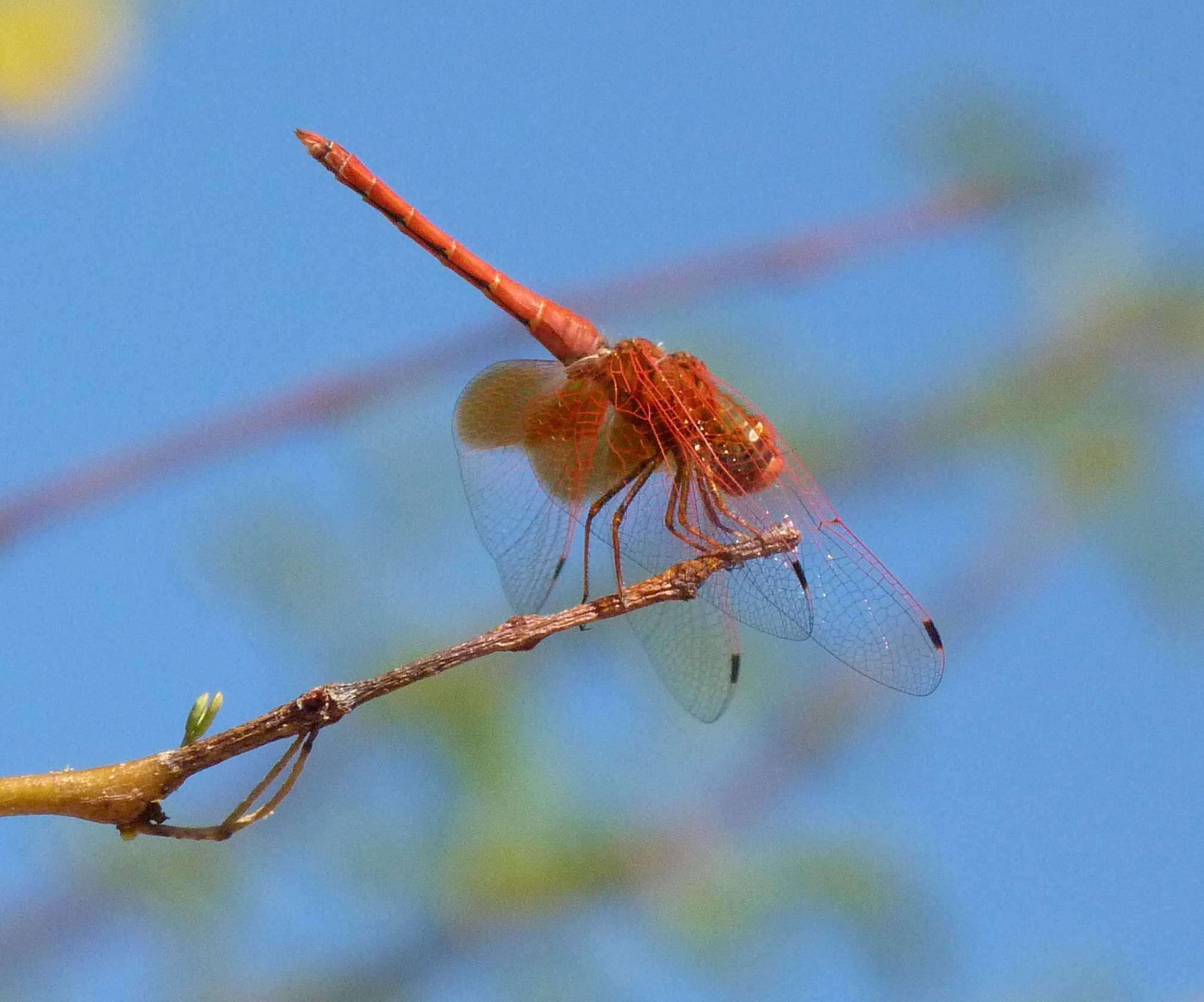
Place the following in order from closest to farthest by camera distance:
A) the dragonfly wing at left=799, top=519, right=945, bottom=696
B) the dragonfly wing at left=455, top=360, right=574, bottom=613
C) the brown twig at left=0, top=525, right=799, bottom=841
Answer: the brown twig at left=0, top=525, right=799, bottom=841
the dragonfly wing at left=799, top=519, right=945, bottom=696
the dragonfly wing at left=455, top=360, right=574, bottom=613

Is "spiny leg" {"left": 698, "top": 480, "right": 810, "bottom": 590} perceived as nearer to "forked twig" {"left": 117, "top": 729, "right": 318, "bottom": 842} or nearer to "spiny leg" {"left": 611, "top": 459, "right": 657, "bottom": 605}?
"spiny leg" {"left": 611, "top": 459, "right": 657, "bottom": 605}

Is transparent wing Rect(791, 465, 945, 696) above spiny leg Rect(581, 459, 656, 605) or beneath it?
beneath

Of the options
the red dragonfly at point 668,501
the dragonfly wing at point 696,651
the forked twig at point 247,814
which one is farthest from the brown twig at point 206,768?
the dragonfly wing at point 696,651

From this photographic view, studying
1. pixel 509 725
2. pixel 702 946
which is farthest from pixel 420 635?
pixel 702 946

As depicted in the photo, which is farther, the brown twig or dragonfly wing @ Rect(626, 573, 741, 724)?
dragonfly wing @ Rect(626, 573, 741, 724)

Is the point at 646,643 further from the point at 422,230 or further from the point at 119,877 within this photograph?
the point at 119,877

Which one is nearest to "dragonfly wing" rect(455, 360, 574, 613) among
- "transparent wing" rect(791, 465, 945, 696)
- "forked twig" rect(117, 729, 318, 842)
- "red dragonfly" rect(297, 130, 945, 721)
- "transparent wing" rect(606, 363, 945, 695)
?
"red dragonfly" rect(297, 130, 945, 721)

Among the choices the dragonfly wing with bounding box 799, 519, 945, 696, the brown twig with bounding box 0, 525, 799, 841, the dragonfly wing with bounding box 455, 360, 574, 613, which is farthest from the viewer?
the dragonfly wing with bounding box 455, 360, 574, 613
